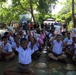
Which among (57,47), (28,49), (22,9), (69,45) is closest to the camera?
(28,49)

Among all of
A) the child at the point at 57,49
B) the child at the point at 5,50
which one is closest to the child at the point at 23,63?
the child at the point at 5,50

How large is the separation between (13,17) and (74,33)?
15.5 m

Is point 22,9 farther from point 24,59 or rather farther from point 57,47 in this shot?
point 24,59

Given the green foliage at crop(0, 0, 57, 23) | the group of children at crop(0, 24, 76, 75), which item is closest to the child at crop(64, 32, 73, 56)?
the group of children at crop(0, 24, 76, 75)

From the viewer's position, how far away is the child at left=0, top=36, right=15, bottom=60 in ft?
24.0

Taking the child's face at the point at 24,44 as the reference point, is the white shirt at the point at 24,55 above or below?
below

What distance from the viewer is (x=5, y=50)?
7492 millimetres

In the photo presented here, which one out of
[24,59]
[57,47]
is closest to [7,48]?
[57,47]

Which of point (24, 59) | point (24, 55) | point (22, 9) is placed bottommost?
point (24, 59)

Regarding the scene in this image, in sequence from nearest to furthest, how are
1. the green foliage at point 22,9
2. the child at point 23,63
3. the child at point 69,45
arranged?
the child at point 23,63 → the child at point 69,45 → the green foliage at point 22,9

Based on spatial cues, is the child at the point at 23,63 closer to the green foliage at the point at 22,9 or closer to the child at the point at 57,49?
the child at the point at 57,49

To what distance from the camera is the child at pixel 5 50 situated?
7316 mm

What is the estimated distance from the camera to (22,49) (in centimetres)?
567

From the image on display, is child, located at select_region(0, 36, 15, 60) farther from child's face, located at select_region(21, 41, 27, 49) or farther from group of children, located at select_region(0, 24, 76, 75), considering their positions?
child's face, located at select_region(21, 41, 27, 49)
